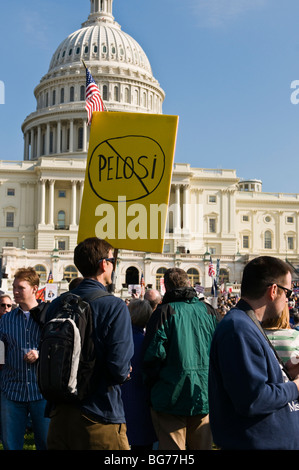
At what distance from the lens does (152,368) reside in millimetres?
6578

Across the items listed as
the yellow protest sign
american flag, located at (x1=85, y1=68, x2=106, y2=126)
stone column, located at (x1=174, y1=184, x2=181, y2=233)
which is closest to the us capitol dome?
stone column, located at (x1=174, y1=184, x2=181, y2=233)

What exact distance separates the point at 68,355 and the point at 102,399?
51 centimetres

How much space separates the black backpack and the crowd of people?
99 mm

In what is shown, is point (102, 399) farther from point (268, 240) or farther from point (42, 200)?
point (268, 240)

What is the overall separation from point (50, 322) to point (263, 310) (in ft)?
5.56

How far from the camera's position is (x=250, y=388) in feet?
14.1

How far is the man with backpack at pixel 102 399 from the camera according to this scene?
515cm

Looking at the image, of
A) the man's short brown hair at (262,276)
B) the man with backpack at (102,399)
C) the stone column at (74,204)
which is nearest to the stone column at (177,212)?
the stone column at (74,204)

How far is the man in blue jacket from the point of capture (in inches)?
170

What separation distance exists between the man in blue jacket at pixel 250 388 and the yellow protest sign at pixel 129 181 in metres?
3.82

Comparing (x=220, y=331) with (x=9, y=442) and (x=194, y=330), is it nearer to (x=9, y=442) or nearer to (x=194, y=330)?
(x=194, y=330)

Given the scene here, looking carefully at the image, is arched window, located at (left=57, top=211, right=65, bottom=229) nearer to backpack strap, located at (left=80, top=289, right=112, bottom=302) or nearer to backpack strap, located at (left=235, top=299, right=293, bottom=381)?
backpack strap, located at (left=80, top=289, right=112, bottom=302)

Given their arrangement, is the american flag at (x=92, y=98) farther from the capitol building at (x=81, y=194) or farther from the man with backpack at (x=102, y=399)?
the capitol building at (x=81, y=194)

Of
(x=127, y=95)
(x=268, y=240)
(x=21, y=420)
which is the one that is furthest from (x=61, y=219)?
(x=21, y=420)
